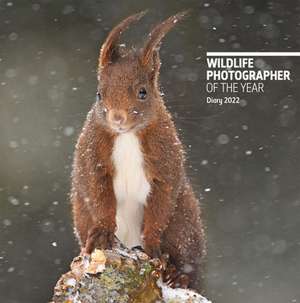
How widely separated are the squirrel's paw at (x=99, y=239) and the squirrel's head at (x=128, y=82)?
1.50 feet

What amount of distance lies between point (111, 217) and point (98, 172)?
0.68ft

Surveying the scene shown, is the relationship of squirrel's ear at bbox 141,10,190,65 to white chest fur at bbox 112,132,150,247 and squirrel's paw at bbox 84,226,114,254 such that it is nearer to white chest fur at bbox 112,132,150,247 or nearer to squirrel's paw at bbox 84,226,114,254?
white chest fur at bbox 112,132,150,247

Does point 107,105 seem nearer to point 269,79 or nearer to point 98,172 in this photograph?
point 98,172

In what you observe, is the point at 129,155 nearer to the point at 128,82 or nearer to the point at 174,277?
the point at 128,82

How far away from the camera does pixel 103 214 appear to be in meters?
3.96

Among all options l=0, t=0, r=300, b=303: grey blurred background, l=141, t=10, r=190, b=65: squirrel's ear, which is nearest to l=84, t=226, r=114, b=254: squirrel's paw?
l=141, t=10, r=190, b=65: squirrel's ear

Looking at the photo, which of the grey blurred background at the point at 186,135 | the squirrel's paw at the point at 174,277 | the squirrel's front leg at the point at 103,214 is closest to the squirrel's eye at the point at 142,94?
the squirrel's front leg at the point at 103,214

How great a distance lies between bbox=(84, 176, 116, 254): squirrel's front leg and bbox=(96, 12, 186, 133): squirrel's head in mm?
288

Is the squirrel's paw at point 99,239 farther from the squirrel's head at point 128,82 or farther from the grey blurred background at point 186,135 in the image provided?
the grey blurred background at point 186,135

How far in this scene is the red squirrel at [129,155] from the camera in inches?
149

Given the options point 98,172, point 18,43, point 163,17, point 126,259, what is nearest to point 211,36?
point 163,17

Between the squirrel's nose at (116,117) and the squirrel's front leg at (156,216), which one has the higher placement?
the squirrel's nose at (116,117)

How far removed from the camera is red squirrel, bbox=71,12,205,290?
379cm

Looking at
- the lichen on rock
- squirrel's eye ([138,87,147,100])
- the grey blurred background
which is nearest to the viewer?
the lichen on rock
